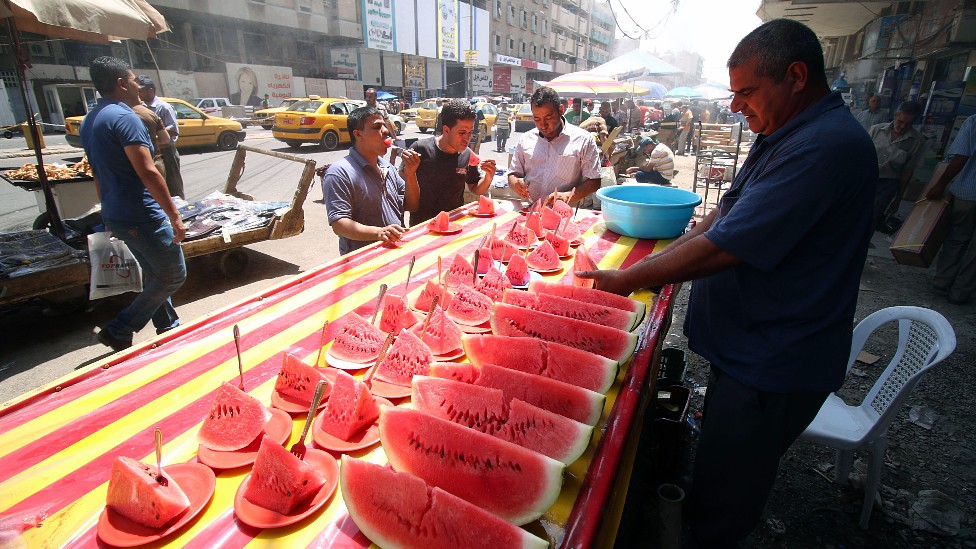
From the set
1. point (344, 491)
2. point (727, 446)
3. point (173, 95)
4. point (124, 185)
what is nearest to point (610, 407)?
point (727, 446)

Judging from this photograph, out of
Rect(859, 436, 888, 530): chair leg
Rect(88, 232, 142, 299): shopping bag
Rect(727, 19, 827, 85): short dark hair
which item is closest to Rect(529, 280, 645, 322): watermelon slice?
Rect(727, 19, 827, 85): short dark hair

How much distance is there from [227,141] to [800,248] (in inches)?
767

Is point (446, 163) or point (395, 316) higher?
point (446, 163)

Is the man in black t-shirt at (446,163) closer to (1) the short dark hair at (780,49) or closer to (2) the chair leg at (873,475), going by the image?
(1) the short dark hair at (780,49)

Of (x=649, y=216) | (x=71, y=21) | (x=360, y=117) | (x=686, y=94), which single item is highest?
(x=686, y=94)

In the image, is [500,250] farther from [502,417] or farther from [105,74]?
[105,74]

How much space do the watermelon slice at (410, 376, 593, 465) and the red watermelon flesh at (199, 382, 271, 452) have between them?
0.49 metres

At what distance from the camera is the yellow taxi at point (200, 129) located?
15.8m

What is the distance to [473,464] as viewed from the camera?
4.29ft

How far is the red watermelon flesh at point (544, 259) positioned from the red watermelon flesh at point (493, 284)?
362 mm

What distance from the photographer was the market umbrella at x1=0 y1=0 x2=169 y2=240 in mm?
4027

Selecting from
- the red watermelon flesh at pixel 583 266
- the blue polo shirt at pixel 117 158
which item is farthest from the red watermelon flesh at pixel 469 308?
the blue polo shirt at pixel 117 158

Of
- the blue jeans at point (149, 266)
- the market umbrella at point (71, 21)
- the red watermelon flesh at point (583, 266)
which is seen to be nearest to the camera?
the red watermelon flesh at point (583, 266)

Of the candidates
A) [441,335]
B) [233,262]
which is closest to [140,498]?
[441,335]
